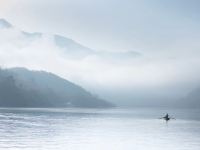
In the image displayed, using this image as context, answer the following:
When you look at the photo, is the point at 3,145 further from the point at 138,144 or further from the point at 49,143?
the point at 138,144

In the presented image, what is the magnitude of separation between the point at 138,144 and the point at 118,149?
11202mm

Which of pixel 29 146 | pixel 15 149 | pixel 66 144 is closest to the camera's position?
pixel 15 149

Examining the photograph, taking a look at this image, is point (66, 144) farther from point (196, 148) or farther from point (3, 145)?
point (196, 148)

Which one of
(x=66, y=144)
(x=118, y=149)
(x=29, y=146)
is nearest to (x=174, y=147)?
(x=118, y=149)

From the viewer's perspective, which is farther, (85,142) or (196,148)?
(85,142)

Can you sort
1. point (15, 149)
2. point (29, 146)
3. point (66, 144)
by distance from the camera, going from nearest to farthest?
point (15, 149), point (29, 146), point (66, 144)

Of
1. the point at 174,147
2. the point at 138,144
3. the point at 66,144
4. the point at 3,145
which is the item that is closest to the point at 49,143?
the point at 66,144

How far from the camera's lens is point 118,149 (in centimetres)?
8325

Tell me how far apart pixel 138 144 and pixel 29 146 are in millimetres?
23052

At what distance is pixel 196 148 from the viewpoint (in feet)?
290

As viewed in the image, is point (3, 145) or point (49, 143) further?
point (49, 143)

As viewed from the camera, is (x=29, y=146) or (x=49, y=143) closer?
(x=29, y=146)

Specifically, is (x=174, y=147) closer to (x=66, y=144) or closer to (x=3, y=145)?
(x=66, y=144)

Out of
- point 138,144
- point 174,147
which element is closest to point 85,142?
point 138,144
